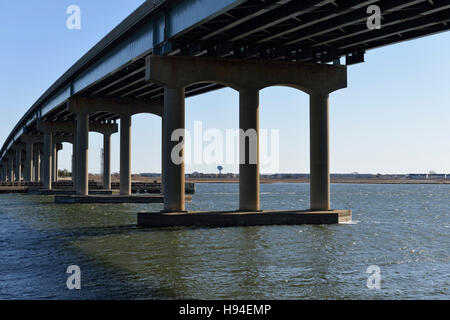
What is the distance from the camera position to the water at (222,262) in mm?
15484

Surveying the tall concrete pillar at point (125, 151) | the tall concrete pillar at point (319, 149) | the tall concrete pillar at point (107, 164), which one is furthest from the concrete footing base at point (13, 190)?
the tall concrete pillar at point (319, 149)

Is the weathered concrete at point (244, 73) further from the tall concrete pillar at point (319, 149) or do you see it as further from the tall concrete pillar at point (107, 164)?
the tall concrete pillar at point (107, 164)

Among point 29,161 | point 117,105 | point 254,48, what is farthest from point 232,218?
point 29,161

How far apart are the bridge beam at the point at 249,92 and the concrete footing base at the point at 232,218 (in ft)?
4.21

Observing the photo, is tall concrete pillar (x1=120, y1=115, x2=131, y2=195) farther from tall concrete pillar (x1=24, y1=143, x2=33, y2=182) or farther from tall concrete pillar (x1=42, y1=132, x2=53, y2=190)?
tall concrete pillar (x1=24, y1=143, x2=33, y2=182)

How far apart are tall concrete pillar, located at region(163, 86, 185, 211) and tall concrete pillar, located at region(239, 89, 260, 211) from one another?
359cm

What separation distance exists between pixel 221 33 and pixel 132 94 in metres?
29.2

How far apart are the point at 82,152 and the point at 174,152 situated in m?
32.6

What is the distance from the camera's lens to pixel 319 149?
3722 centimetres

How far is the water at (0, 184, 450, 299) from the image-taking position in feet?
50.8

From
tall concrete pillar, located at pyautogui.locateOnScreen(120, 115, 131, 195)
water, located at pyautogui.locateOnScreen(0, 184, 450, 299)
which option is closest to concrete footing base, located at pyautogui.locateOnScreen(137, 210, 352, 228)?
water, located at pyautogui.locateOnScreen(0, 184, 450, 299)

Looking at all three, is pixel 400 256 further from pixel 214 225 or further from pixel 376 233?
pixel 214 225

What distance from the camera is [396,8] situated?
26641 mm
